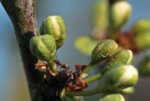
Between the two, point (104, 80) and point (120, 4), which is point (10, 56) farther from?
point (104, 80)

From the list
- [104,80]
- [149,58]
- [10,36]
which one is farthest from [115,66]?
[10,36]

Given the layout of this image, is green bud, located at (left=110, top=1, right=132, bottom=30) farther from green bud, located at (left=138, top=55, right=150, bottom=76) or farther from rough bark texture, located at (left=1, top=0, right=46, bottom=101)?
rough bark texture, located at (left=1, top=0, right=46, bottom=101)

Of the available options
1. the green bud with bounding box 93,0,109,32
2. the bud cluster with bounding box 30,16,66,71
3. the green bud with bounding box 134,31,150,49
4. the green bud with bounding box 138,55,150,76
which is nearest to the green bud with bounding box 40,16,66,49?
the bud cluster with bounding box 30,16,66,71

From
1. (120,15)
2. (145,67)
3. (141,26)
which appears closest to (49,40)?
(145,67)

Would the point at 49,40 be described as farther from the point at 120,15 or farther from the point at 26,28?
the point at 120,15

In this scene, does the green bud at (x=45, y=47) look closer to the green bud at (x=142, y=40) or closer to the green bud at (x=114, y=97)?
the green bud at (x=114, y=97)

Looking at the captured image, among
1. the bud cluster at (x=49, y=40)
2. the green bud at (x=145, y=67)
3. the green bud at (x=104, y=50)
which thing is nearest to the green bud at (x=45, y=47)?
the bud cluster at (x=49, y=40)
